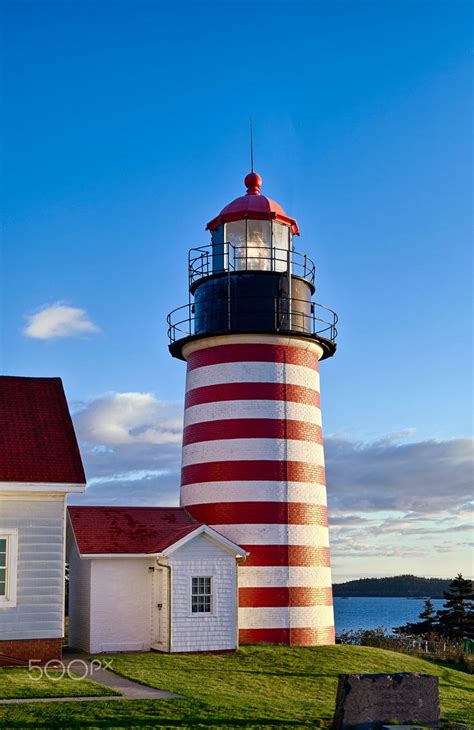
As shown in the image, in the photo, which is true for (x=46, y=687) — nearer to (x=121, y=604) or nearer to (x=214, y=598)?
(x=121, y=604)

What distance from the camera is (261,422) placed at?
76.2 ft

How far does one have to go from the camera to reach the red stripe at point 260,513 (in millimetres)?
22797

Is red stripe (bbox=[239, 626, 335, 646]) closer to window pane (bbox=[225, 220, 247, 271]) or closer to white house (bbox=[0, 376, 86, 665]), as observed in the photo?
white house (bbox=[0, 376, 86, 665])

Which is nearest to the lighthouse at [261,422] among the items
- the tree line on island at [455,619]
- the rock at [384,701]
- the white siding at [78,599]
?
the white siding at [78,599]

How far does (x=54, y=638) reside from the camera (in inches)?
728

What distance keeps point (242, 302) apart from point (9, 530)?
8.65 metres

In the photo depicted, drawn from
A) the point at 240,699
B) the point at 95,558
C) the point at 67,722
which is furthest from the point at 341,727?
the point at 95,558

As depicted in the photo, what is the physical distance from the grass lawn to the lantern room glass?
9.78 metres

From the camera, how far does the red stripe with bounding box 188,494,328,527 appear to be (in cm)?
2280

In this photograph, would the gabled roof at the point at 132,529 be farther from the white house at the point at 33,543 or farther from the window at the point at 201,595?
the white house at the point at 33,543

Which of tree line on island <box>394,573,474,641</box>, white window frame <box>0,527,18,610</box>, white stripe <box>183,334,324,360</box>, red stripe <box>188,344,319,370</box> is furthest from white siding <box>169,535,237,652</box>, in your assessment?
tree line on island <box>394,573,474,641</box>

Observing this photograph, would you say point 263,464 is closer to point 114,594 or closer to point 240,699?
point 114,594

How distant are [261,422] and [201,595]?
15.1 feet

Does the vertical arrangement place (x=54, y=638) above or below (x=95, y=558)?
below
